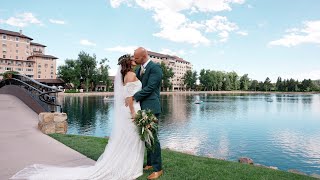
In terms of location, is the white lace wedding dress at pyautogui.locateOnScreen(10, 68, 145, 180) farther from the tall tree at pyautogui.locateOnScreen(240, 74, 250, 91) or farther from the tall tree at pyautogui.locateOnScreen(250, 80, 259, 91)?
the tall tree at pyautogui.locateOnScreen(250, 80, 259, 91)

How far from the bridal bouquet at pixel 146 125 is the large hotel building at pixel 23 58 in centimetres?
9988

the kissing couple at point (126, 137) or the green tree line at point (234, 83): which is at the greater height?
the green tree line at point (234, 83)

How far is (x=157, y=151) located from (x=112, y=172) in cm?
94

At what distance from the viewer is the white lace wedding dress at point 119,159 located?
5012 millimetres

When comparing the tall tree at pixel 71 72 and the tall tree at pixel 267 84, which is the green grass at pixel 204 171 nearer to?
the tall tree at pixel 71 72

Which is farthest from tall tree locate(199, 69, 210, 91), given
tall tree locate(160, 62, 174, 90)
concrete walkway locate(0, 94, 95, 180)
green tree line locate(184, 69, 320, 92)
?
concrete walkway locate(0, 94, 95, 180)

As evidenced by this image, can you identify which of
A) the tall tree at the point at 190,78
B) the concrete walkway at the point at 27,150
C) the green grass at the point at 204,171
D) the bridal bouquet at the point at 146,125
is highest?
the tall tree at the point at 190,78

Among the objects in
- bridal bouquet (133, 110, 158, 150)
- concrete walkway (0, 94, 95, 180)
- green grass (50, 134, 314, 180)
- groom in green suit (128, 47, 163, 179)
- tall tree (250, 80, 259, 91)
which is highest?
tall tree (250, 80, 259, 91)

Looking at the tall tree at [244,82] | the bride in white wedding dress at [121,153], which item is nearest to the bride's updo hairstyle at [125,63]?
the bride in white wedding dress at [121,153]

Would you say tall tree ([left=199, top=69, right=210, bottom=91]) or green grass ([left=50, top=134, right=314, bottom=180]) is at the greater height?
tall tree ([left=199, top=69, right=210, bottom=91])

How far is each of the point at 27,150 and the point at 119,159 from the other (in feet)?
11.0

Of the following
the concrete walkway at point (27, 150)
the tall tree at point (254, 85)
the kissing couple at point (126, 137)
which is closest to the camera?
the kissing couple at point (126, 137)

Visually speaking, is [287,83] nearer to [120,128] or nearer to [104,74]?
[104,74]

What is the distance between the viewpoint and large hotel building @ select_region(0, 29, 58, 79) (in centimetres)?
9431
